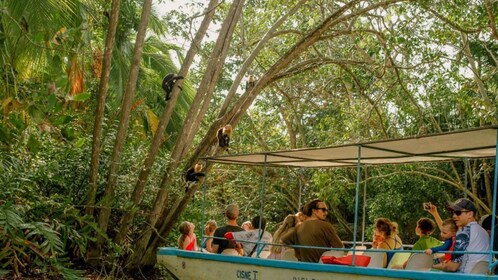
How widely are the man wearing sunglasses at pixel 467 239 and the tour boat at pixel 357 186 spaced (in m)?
0.10

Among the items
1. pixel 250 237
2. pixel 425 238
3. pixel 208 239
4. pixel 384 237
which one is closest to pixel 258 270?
pixel 250 237

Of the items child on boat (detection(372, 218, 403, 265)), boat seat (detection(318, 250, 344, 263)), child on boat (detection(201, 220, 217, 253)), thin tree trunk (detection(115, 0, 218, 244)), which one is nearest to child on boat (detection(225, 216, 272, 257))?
child on boat (detection(201, 220, 217, 253))

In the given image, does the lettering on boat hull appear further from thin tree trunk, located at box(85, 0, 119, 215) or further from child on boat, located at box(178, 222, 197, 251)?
thin tree trunk, located at box(85, 0, 119, 215)

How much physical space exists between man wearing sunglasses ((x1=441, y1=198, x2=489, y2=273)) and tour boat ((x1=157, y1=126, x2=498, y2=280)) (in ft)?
0.33

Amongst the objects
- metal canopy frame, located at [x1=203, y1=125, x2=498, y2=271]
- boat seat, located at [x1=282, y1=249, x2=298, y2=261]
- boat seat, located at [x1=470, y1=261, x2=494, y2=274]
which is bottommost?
boat seat, located at [x1=470, y1=261, x2=494, y2=274]

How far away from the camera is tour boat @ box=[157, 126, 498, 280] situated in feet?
23.8

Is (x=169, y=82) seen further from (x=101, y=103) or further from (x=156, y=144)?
(x=101, y=103)

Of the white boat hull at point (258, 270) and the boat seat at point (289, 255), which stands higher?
the boat seat at point (289, 255)

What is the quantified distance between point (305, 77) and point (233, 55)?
2319mm

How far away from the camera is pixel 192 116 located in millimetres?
12398

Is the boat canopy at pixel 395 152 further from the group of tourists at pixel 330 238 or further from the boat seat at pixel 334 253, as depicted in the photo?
the boat seat at pixel 334 253

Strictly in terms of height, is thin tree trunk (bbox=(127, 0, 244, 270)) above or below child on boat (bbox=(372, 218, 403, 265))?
above

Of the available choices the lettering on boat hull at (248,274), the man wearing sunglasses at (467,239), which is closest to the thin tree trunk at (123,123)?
the lettering on boat hull at (248,274)

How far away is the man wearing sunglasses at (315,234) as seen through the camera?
28.2ft
